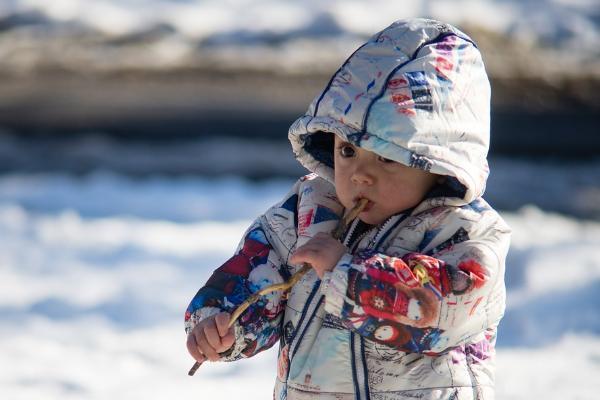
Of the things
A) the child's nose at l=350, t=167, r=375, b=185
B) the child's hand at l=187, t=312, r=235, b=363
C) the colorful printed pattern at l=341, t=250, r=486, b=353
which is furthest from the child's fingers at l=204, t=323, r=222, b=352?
the child's nose at l=350, t=167, r=375, b=185

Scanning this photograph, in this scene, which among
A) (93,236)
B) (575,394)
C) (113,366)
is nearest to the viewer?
(575,394)

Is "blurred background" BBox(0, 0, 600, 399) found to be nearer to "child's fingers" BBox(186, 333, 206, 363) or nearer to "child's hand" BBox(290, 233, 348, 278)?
"child's fingers" BBox(186, 333, 206, 363)

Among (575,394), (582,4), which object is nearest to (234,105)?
(582,4)

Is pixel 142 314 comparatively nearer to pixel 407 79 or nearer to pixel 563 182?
pixel 407 79

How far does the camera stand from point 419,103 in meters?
A: 1.87

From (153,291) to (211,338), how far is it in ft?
7.41

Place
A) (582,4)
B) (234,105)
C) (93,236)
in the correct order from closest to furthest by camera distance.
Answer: (93,236)
(234,105)
(582,4)

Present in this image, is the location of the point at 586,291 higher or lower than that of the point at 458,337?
lower

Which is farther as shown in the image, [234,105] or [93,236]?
[234,105]

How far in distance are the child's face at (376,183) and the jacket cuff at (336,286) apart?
158 mm

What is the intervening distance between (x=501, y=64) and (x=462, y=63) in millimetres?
7581

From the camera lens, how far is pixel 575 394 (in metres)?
3.02

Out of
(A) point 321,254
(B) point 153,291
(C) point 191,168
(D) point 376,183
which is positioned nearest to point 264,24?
(C) point 191,168

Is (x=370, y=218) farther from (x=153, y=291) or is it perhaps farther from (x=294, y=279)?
(x=153, y=291)
